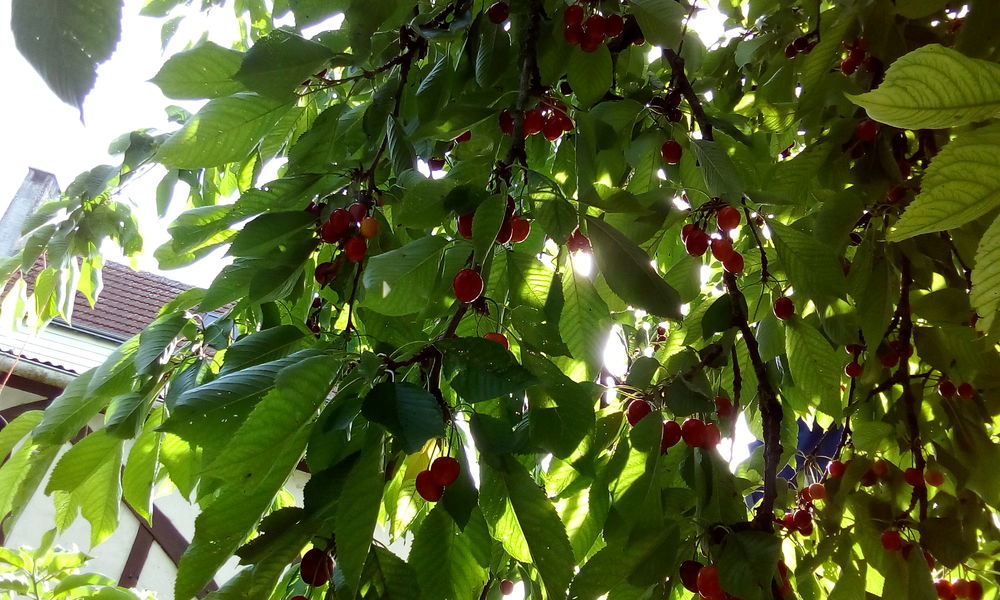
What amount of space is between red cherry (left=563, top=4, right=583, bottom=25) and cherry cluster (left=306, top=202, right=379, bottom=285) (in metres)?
0.47

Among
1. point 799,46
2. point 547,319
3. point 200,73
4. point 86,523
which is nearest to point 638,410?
point 547,319

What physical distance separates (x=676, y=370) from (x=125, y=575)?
3.31 m

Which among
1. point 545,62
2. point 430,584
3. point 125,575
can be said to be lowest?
point 125,575

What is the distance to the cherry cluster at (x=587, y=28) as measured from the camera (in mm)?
1059

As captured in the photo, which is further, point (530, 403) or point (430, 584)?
point (530, 403)

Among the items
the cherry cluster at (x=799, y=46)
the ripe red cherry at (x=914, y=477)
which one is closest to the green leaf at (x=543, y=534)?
the ripe red cherry at (x=914, y=477)

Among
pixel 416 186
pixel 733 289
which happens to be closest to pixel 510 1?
pixel 416 186

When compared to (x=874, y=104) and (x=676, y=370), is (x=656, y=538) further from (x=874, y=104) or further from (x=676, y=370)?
(x=874, y=104)

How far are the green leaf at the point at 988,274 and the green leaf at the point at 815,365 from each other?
61 centimetres

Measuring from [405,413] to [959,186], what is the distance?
45 centimetres

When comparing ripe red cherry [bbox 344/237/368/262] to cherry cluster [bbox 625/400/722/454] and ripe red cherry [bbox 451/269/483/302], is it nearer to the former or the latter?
ripe red cherry [bbox 451/269/483/302]

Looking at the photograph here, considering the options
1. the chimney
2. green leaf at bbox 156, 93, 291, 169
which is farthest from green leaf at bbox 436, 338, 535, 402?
the chimney

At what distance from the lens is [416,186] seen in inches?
30.6

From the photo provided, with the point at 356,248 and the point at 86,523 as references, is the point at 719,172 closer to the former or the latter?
the point at 356,248
